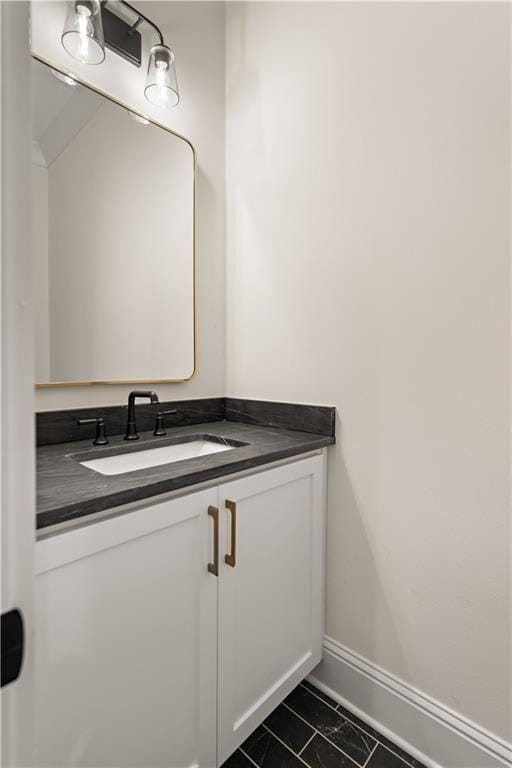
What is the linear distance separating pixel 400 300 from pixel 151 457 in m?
0.97

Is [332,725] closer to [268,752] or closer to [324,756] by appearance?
[324,756]

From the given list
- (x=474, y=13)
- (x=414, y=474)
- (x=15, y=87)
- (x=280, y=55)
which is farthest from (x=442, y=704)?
(x=280, y=55)

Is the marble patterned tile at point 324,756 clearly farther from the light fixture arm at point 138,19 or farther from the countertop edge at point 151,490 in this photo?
the light fixture arm at point 138,19

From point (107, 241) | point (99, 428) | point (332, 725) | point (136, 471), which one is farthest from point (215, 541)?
point (107, 241)

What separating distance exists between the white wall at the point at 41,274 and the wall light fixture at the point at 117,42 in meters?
0.42

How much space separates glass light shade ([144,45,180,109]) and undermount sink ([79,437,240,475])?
50.6 inches

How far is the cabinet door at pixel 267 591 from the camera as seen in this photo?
1.08 m

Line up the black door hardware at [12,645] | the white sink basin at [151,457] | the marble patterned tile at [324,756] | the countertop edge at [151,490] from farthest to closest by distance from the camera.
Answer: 1. the white sink basin at [151,457]
2. the marble patterned tile at [324,756]
3. the countertop edge at [151,490]
4. the black door hardware at [12,645]

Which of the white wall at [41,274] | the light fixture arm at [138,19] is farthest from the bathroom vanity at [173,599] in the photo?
the light fixture arm at [138,19]

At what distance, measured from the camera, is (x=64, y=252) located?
4.33 feet

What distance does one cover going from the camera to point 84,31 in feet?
4.12

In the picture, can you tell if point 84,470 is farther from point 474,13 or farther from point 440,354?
point 474,13

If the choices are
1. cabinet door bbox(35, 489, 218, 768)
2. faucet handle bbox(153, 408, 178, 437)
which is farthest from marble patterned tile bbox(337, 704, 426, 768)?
faucet handle bbox(153, 408, 178, 437)

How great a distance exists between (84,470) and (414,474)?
0.95 meters
